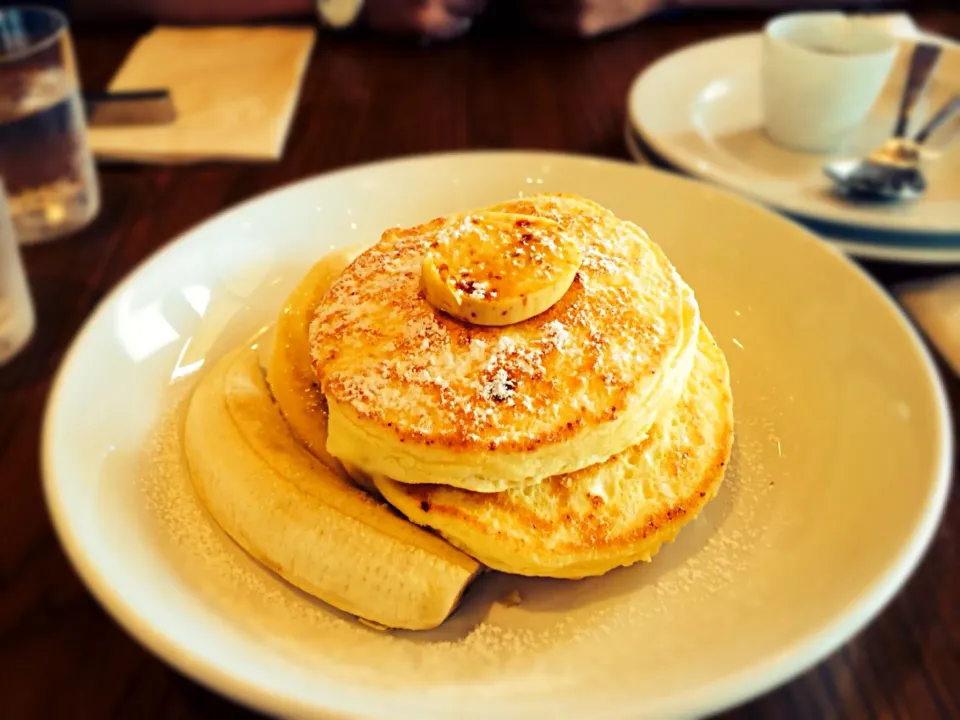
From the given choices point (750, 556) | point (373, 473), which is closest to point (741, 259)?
point (750, 556)

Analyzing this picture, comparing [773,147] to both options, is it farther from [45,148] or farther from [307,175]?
[45,148]

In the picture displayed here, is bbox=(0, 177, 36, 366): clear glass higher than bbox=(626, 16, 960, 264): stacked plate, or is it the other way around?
bbox=(626, 16, 960, 264): stacked plate

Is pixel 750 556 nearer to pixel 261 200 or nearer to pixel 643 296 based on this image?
pixel 643 296

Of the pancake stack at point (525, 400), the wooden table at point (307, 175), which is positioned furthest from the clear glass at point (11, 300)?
the pancake stack at point (525, 400)

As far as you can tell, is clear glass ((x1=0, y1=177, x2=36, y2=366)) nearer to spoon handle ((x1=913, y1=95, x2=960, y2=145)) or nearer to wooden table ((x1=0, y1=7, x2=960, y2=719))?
wooden table ((x1=0, y1=7, x2=960, y2=719))

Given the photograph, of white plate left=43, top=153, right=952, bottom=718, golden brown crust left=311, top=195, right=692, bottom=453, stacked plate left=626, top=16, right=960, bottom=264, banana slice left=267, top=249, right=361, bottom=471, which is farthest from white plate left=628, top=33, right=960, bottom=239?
banana slice left=267, top=249, right=361, bottom=471

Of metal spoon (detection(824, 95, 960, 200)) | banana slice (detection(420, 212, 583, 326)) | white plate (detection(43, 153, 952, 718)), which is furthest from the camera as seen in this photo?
metal spoon (detection(824, 95, 960, 200))

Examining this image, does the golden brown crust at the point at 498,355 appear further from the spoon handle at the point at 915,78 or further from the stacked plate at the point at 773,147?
the spoon handle at the point at 915,78
